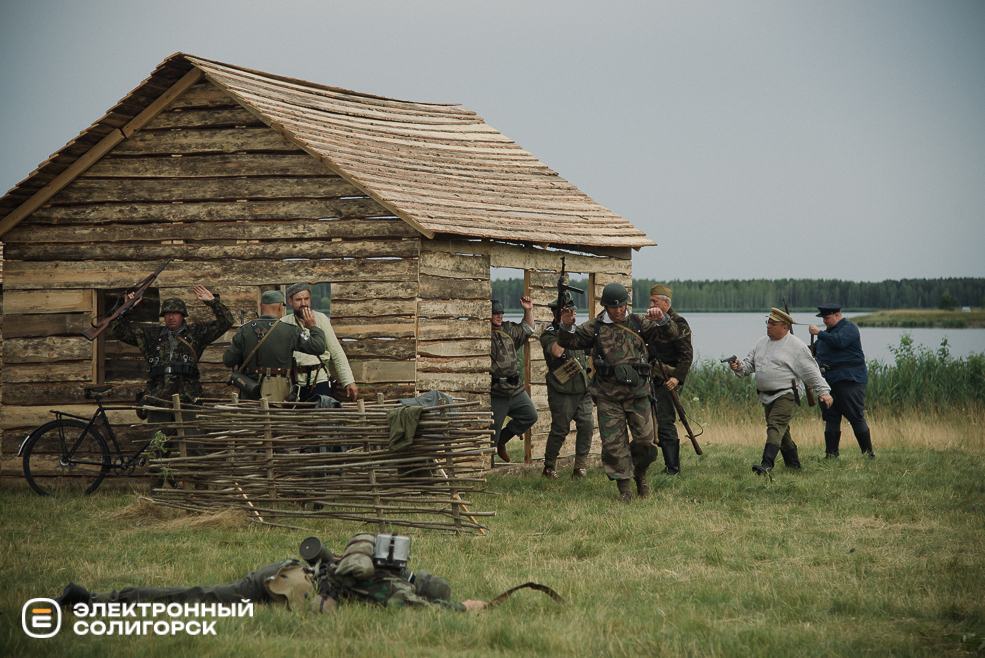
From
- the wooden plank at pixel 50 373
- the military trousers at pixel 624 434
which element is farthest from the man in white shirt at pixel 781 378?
the wooden plank at pixel 50 373

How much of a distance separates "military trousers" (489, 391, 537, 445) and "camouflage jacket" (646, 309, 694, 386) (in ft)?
5.25

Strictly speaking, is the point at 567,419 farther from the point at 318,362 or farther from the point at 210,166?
the point at 210,166

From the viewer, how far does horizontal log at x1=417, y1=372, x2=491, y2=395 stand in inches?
379

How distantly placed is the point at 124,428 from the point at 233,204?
2966 mm

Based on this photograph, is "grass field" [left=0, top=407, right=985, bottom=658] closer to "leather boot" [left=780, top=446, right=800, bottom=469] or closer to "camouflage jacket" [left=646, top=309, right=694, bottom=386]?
"leather boot" [left=780, top=446, right=800, bottom=469]

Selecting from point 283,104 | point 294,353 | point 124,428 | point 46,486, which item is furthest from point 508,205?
point 46,486

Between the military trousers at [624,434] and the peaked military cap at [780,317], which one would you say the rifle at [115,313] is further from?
the peaked military cap at [780,317]

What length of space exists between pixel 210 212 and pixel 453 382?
3523mm

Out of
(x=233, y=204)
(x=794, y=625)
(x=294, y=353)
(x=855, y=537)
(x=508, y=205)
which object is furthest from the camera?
(x=508, y=205)

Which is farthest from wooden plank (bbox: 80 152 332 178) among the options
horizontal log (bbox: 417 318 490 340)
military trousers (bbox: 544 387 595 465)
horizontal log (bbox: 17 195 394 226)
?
military trousers (bbox: 544 387 595 465)

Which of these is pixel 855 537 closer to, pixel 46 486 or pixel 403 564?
pixel 403 564

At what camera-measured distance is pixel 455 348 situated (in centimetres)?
997

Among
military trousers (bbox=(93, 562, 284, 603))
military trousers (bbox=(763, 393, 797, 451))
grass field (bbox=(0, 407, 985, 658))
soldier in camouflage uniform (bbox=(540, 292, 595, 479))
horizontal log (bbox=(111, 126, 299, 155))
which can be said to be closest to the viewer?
grass field (bbox=(0, 407, 985, 658))

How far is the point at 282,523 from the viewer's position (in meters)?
7.48
